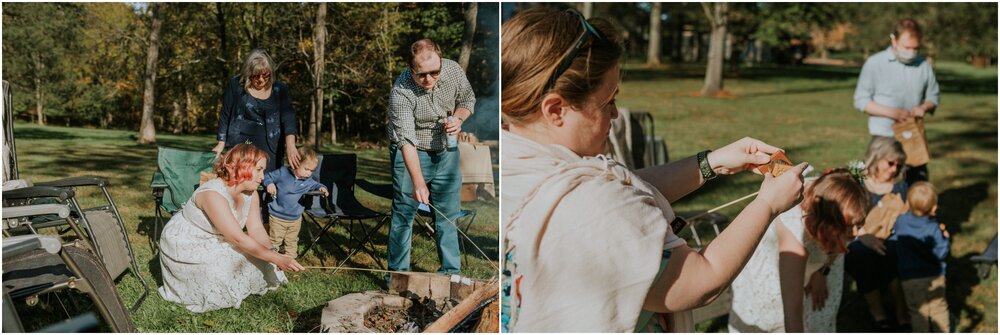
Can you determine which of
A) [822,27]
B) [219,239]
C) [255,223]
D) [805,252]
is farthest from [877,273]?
[822,27]

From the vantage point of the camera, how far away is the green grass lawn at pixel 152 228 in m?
3.30

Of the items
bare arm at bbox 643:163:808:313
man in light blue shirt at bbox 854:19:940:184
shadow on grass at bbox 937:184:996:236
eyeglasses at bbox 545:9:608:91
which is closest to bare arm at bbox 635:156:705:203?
bare arm at bbox 643:163:808:313

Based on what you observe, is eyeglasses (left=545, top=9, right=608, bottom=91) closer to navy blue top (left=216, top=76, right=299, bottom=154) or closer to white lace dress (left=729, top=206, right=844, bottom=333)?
navy blue top (left=216, top=76, right=299, bottom=154)

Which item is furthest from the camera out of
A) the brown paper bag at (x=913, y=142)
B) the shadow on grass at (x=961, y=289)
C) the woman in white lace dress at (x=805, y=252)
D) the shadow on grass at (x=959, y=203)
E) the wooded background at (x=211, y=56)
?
the shadow on grass at (x=959, y=203)

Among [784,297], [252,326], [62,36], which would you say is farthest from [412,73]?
[784,297]

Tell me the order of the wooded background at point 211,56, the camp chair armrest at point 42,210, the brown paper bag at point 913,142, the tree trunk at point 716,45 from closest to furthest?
the camp chair armrest at point 42,210, the wooded background at point 211,56, the brown paper bag at point 913,142, the tree trunk at point 716,45

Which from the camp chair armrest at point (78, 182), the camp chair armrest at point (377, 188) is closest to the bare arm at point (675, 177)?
the camp chair armrest at point (377, 188)

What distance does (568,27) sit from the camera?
2029mm

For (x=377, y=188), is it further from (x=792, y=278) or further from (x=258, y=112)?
(x=792, y=278)

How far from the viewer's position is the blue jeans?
132 inches

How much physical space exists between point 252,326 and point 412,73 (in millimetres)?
1072

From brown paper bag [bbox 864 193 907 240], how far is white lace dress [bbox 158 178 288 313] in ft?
11.5

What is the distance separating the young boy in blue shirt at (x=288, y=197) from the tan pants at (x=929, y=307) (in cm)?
342

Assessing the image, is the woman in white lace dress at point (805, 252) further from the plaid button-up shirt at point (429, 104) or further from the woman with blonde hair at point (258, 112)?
the woman with blonde hair at point (258, 112)
